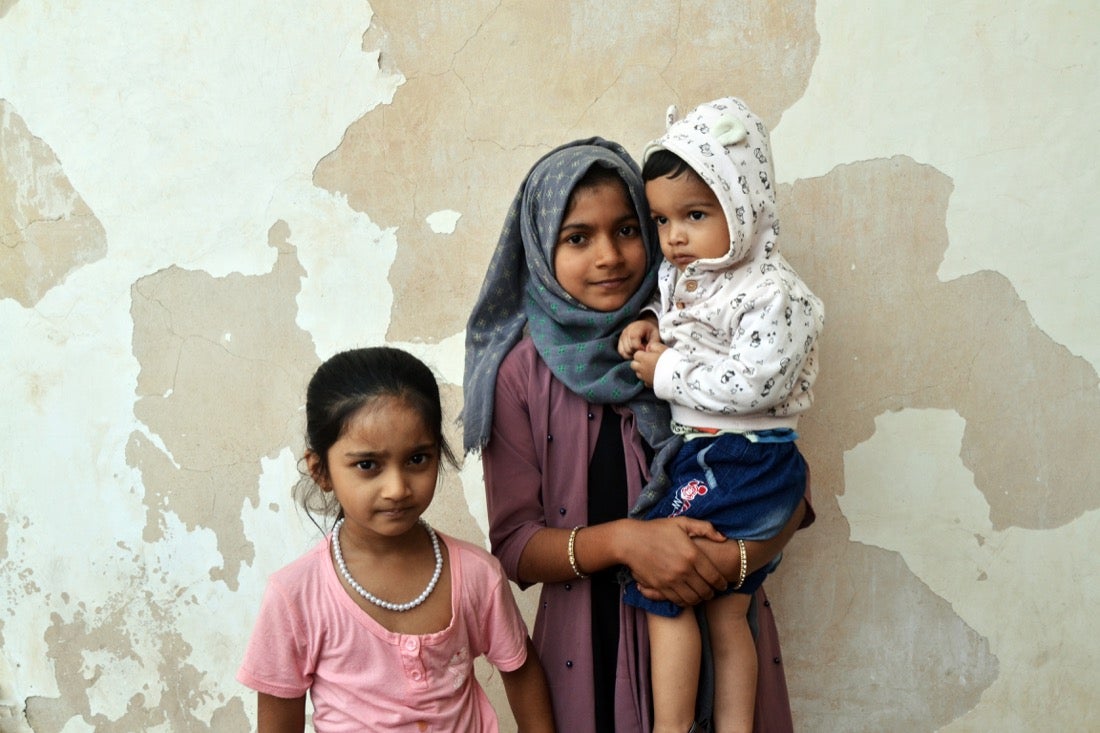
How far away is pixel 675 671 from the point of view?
1.90 meters

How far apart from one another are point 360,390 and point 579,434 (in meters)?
0.52

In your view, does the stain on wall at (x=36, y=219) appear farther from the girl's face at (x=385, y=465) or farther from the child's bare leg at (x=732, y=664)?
the child's bare leg at (x=732, y=664)

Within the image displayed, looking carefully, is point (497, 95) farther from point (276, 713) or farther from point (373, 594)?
point (276, 713)

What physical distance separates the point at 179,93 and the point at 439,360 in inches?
43.1

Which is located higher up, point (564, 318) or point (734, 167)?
point (734, 167)

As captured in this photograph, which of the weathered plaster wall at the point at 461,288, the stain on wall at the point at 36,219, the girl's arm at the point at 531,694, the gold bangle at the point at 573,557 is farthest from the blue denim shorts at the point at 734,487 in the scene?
the stain on wall at the point at 36,219

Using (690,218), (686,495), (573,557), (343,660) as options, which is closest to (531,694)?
(573,557)

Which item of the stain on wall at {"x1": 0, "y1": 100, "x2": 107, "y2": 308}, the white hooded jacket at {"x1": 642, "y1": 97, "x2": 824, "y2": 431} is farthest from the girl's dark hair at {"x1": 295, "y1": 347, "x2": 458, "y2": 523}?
the stain on wall at {"x1": 0, "y1": 100, "x2": 107, "y2": 308}

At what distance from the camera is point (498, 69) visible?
2.58 m

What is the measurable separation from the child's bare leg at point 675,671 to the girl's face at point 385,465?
1.92ft

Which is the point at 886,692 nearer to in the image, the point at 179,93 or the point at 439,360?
the point at 439,360

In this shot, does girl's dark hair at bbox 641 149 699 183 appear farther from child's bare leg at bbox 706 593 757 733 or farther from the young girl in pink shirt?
child's bare leg at bbox 706 593 757 733

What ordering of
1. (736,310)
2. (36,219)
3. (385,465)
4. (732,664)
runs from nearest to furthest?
(385,465) < (736,310) < (732,664) < (36,219)

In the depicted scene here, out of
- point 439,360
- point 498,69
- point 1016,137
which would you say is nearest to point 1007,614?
point 1016,137
